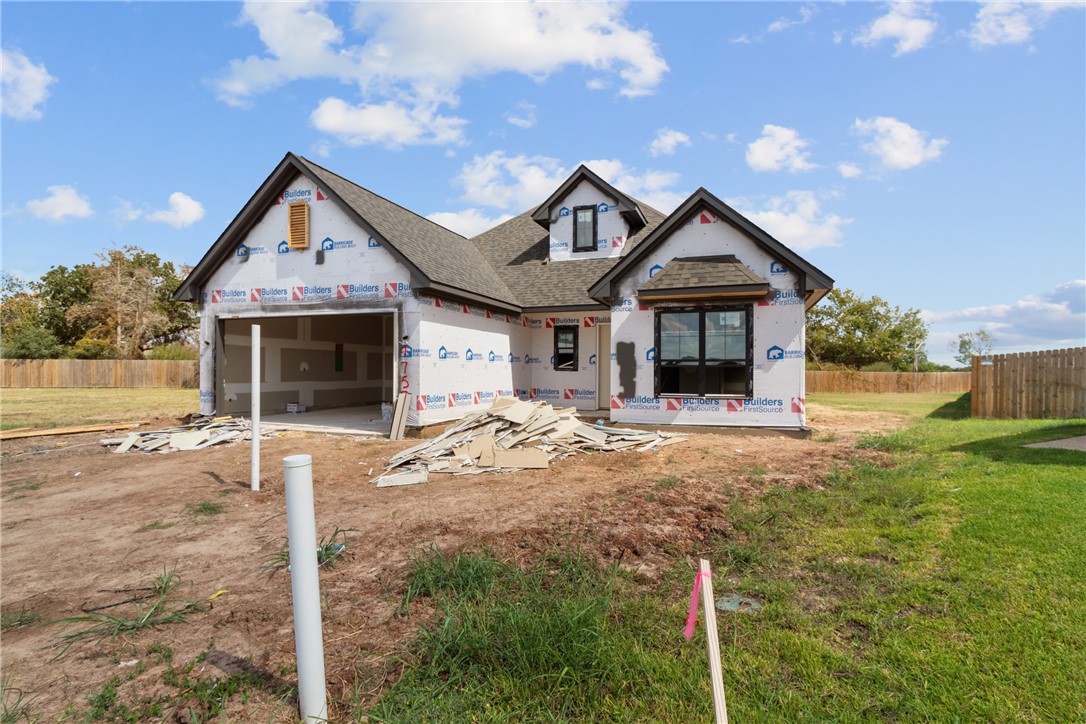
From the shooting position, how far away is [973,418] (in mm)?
15797

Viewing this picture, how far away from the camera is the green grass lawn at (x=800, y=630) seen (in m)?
3.05

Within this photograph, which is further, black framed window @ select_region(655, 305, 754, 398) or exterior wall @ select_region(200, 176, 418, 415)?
exterior wall @ select_region(200, 176, 418, 415)

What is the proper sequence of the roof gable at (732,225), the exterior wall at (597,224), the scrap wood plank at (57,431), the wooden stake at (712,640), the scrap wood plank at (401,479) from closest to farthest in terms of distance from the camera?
the wooden stake at (712,640) < the scrap wood plank at (401,479) < the roof gable at (732,225) < the scrap wood plank at (57,431) < the exterior wall at (597,224)

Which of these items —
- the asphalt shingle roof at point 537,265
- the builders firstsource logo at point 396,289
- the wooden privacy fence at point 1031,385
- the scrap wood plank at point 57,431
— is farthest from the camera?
the asphalt shingle roof at point 537,265

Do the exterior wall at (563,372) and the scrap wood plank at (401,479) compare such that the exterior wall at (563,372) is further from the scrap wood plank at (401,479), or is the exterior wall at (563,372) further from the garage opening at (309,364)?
the scrap wood plank at (401,479)

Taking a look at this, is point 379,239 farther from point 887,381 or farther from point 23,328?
point 23,328

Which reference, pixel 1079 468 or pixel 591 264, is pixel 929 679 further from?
pixel 591 264

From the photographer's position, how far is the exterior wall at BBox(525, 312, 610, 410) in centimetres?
1842

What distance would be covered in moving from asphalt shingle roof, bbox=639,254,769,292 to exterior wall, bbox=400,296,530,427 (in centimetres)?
504

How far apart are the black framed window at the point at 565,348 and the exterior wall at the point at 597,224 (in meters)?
2.80

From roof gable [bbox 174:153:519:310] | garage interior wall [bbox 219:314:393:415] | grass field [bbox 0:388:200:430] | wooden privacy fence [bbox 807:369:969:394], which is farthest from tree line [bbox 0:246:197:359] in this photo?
wooden privacy fence [bbox 807:369:969:394]

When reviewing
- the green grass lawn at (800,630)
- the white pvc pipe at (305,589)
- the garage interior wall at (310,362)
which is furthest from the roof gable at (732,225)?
the white pvc pipe at (305,589)

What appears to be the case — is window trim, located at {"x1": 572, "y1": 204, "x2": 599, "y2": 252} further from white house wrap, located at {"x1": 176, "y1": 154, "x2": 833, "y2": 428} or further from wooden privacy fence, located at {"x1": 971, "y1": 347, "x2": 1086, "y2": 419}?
wooden privacy fence, located at {"x1": 971, "y1": 347, "x2": 1086, "y2": 419}

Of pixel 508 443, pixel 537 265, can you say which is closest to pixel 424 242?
pixel 537 265
